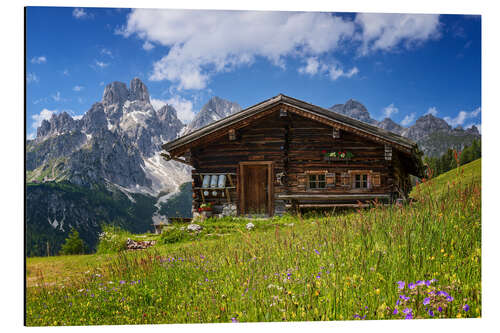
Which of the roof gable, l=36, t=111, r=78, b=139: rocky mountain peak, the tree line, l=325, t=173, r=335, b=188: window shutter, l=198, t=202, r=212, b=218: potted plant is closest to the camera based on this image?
the tree line

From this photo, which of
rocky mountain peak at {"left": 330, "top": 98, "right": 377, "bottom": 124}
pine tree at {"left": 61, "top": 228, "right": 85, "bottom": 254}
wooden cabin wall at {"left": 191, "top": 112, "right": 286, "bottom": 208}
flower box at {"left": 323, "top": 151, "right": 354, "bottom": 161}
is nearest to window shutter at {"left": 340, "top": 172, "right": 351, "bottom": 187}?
flower box at {"left": 323, "top": 151, "right": 354, "bottom": 161}

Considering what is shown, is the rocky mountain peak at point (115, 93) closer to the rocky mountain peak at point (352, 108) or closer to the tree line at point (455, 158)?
the rocky mountain peak at point (352, 108)

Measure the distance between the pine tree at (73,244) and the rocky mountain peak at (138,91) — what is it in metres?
2.76

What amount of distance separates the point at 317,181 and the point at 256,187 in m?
1.99

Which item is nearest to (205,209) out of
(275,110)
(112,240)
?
(275,110)

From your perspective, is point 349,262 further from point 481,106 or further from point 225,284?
point 481,106

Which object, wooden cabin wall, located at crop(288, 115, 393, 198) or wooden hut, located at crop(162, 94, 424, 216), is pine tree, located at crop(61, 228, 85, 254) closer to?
wooden hut, located at crop(162, 94, 424, 216)

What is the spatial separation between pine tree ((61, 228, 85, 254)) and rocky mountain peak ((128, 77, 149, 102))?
2.76 meters

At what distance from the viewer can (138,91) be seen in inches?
272

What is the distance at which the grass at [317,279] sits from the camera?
3.59m

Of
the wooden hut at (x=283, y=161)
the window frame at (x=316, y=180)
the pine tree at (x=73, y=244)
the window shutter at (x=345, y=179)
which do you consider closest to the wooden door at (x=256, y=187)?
the wooden hut at (x=283, y=161)

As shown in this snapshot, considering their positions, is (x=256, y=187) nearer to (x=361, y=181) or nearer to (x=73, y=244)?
(x=361, y=181)

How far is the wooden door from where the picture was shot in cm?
1162

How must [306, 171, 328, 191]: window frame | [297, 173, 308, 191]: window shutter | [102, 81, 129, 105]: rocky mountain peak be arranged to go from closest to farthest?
[102, 81, 129, 105]: rocky mountain peak → [306, 171, 328, 191]: window frame → [297, 173, 308, 191]: window shutter
